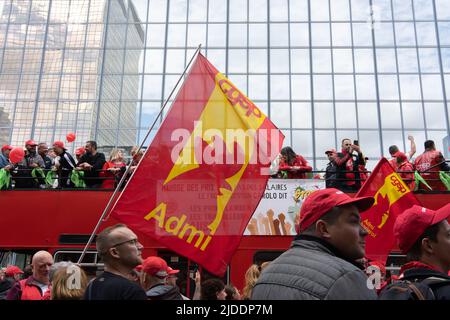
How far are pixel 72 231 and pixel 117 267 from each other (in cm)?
622

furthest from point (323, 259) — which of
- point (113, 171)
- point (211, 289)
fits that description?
point (113, 171)

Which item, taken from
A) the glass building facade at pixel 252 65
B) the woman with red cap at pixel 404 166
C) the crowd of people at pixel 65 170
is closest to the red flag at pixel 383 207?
the woman with red cap at pixel 404 166

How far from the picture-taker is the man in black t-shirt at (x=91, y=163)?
9.33 metres

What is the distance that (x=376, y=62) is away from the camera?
2823cm

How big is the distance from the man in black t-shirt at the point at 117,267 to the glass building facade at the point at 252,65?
2428 cm

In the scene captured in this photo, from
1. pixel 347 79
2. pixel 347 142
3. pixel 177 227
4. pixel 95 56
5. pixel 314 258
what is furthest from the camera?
pixel 95 56

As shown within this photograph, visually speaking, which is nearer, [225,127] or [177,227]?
[177,227]

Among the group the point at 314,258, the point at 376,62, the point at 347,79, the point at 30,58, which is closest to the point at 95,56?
the point at 30,58

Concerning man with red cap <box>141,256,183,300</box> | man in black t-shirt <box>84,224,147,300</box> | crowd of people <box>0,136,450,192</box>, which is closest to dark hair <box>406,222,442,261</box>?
man in black t-shirt <box>84,224,147,300</box>

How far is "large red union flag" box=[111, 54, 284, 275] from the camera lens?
4.96m

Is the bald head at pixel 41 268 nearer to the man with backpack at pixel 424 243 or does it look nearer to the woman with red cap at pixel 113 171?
the man with backpack at pixel 424 243

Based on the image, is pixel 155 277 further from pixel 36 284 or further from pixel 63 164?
pixel 63 164

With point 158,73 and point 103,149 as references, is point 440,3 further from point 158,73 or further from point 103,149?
point 103,149

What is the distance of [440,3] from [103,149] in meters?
25.3
